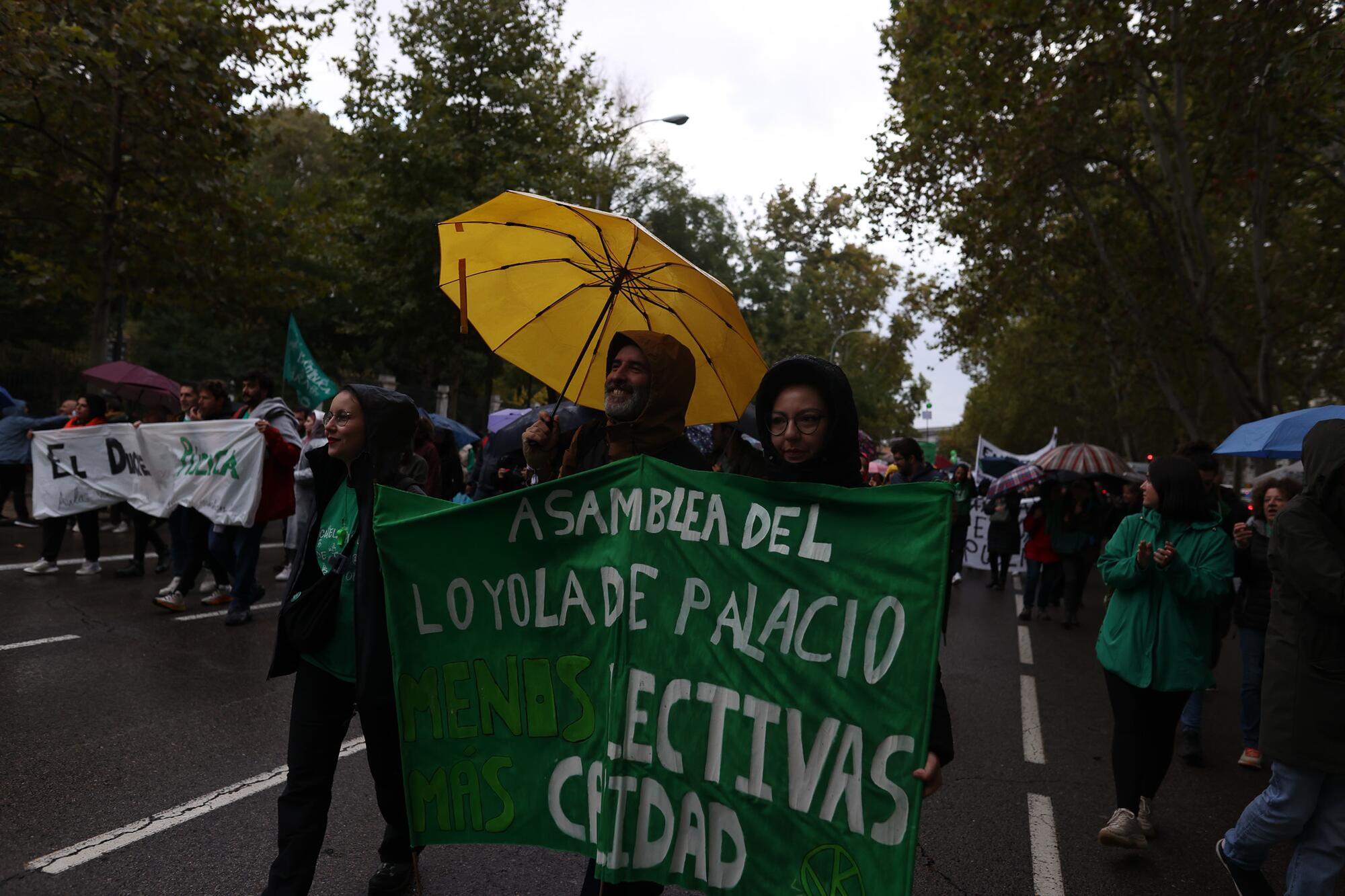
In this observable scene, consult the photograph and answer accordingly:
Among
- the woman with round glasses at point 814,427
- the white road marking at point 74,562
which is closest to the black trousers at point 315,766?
the woman with round glasses at point 814,427

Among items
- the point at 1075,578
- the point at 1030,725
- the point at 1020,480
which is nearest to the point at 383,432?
the point at 1030,725

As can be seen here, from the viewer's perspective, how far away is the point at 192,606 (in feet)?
27.3

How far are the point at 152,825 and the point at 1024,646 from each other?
26.6ft

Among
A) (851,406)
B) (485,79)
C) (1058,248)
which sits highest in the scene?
(485,79)

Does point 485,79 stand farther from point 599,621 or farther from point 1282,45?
point 599,621

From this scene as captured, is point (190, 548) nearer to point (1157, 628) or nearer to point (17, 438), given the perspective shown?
point (17, 438)

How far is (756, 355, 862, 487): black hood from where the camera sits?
2697 millimetres

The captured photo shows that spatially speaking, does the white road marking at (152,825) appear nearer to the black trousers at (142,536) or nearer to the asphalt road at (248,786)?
the asphalt road at (248,786)

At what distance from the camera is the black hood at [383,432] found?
3.31 m

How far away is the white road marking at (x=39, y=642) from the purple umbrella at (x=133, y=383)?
7.39 metres

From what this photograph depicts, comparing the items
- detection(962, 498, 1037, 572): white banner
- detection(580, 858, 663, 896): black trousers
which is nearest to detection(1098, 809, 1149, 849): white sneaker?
detection(580, 858, 663, 896): black trousers

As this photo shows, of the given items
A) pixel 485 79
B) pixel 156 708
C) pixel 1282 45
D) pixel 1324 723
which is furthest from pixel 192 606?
pixel 485 79

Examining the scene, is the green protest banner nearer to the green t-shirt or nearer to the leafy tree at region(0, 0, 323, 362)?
the green t-shirt

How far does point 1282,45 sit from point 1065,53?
3.04 metres
